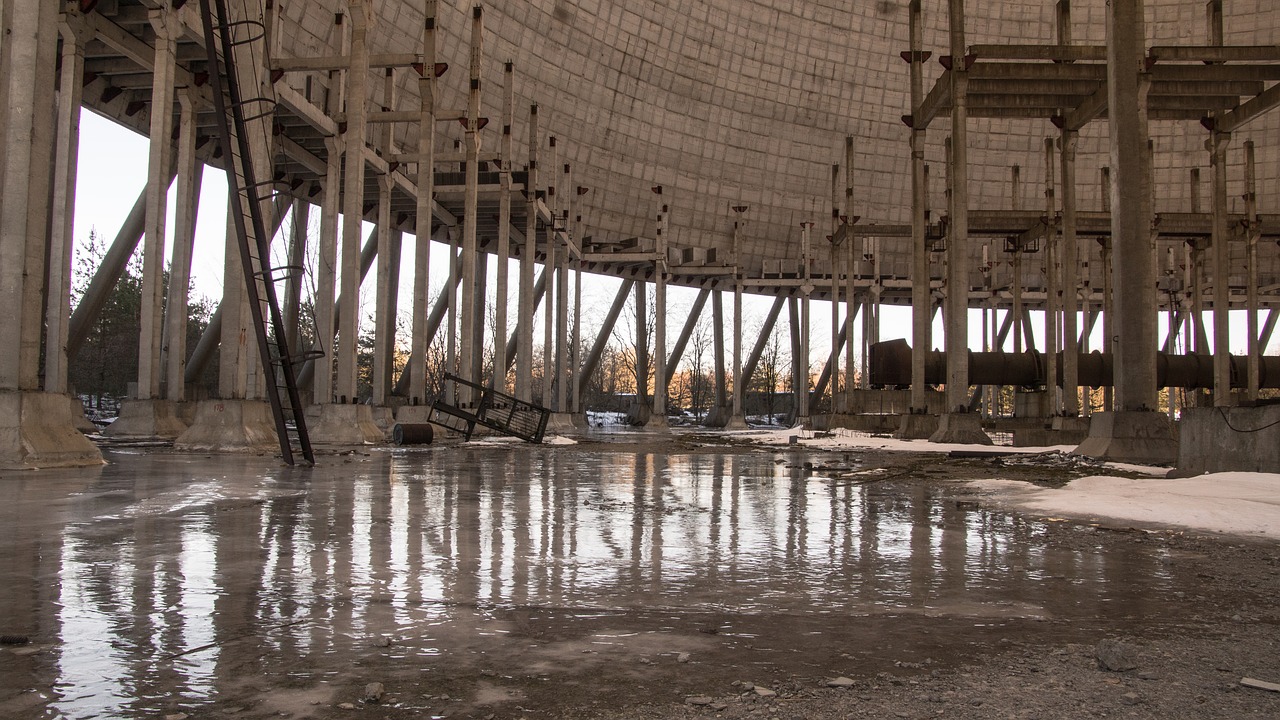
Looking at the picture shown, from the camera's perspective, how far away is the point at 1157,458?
14.4m

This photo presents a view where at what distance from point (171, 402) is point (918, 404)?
1833 cm

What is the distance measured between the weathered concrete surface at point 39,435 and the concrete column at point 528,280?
20.1 metres

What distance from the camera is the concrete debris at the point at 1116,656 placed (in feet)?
10.1

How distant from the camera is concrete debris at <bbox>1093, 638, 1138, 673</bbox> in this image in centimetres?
308

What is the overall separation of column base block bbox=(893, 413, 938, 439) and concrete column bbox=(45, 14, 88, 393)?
19.1m

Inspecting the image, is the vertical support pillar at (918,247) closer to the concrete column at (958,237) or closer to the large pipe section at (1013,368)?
the large pipe section at (1013,368)

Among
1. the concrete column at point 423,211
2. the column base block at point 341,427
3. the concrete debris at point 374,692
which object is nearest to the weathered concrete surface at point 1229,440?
the concrete debris at point 374,692

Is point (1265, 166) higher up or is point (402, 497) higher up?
point (1265, 166)

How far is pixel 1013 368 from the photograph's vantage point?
29.5 metres

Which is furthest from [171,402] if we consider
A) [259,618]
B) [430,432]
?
[259,618]

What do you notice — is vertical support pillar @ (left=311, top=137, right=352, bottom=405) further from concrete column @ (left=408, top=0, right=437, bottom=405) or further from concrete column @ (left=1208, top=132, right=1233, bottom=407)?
concrete column @ (left=1208, top=132, right=1233, bottom=407)

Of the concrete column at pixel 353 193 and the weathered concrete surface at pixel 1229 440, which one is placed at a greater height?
the concrete column at pixel 353 193

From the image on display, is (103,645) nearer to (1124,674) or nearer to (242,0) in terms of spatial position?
(1124,674)

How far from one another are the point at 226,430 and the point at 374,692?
14402mm
